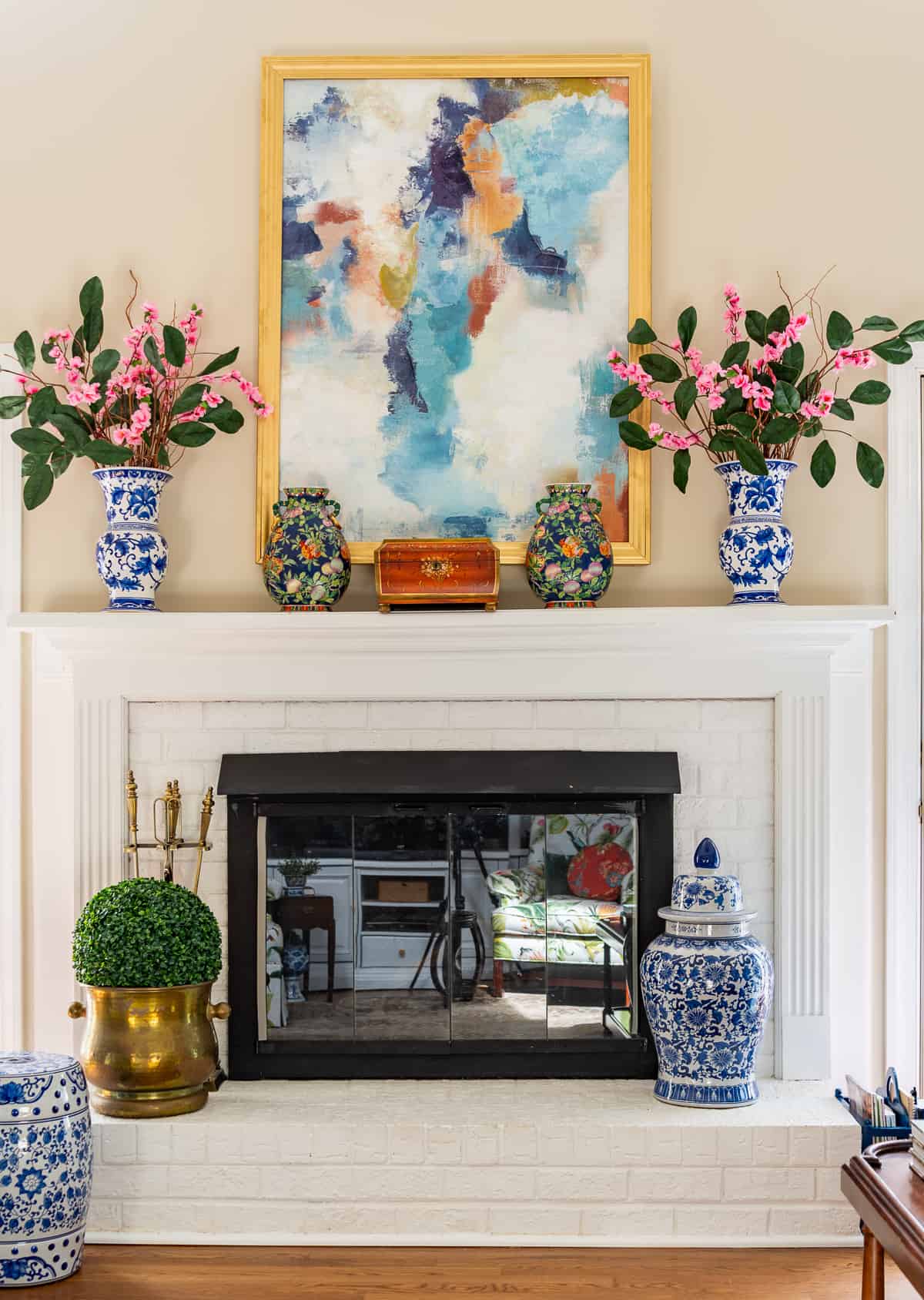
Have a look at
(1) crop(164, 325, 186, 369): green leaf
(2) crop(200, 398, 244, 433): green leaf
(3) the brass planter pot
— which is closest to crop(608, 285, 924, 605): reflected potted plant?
(2) crop(200, 398, 244, 433): green leaf

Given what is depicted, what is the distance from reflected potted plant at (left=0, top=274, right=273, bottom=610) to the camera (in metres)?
3.07

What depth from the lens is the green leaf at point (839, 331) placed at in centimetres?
301

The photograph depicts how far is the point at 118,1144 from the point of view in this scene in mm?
2779

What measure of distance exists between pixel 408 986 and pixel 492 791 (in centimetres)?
53

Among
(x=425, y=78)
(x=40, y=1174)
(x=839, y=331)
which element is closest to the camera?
(x=40, y=1174)

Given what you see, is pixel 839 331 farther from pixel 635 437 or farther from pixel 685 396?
pixel 635 437

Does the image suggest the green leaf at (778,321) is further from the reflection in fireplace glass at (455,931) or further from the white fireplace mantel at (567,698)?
the reflection in fireplace glass at (455,931)

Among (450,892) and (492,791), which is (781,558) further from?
(450,892)

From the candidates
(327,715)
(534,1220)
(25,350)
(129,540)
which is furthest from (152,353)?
(534,1220)

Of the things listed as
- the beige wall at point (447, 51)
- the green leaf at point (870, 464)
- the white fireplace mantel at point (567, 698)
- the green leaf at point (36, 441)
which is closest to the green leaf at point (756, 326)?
the beige wall at point (447, 51)

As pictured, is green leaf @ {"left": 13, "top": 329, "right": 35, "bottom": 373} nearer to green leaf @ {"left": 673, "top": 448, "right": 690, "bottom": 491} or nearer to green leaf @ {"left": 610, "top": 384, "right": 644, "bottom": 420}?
green leaf @ {"left": 610, "top": 384, "right": 644, "bottom": 420}

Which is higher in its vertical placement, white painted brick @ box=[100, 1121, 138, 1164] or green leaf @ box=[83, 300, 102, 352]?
green leaf @ box=[83, 300, 102, 352]

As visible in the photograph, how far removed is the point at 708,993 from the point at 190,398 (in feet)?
6.08

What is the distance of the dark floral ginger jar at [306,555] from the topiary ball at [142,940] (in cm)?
76
